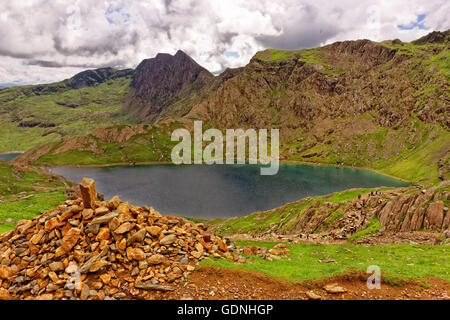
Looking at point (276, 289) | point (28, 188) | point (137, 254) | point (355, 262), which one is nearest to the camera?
point (276, 289)

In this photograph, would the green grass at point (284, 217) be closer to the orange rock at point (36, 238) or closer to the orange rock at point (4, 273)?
the orange rock at point (36, 238)

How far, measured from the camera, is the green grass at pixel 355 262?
47.7 ft

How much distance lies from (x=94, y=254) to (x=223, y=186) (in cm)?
12551

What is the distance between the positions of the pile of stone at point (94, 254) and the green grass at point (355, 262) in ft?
8.09

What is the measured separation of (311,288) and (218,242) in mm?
8004

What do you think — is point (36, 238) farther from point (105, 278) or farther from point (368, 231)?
point (368, 231)

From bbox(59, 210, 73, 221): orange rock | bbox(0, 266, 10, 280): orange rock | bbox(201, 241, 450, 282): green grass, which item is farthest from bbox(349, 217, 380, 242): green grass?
bbox(0, 266, 10, 280): orange rock

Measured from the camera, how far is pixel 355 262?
20250 millimetres

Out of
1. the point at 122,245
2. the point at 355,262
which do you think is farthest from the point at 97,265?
the point at 355,262

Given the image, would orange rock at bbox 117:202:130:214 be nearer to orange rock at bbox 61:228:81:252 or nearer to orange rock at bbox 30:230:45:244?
orange rock at bbox 61:228:81:252

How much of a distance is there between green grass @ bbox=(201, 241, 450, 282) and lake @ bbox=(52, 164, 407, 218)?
69.9m

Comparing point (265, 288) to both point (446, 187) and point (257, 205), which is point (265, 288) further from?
point (257, 205)

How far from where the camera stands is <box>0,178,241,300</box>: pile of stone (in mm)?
11773

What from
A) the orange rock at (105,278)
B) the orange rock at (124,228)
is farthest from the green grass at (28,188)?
the orange rock at (105,278)
